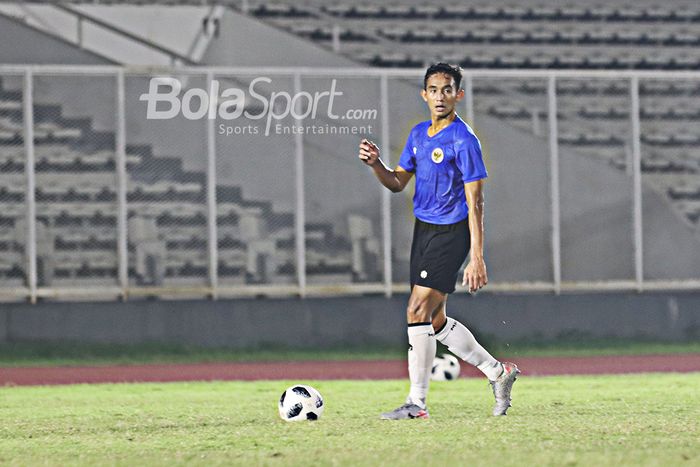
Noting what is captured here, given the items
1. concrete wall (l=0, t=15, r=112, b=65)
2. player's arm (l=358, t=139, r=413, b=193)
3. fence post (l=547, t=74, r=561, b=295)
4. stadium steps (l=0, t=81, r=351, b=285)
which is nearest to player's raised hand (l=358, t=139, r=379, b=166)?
player's arm (l=358, t=139, r=413, b=193)

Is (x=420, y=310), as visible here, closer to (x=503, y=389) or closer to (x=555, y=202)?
(x=503, y=389)

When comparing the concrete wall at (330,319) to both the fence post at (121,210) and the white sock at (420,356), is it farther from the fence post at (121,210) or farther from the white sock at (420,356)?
the white sock at (420,356)

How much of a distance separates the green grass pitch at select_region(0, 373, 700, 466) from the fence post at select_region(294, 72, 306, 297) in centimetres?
439

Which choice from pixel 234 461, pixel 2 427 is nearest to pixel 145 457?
pixel 234 461

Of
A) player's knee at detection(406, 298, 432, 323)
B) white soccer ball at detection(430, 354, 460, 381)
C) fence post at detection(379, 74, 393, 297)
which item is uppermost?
fence post at detection(379, 74, 393, 297)

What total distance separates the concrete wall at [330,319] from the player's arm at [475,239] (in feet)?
25.8

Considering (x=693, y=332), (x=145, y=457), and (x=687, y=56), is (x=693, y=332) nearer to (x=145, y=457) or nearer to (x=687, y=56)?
(x=687, y=56)

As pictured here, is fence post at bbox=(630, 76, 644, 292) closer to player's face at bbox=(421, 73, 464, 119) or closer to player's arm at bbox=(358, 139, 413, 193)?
player's arm at bbox=(358, 139, 413, 193)

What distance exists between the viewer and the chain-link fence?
14.8m

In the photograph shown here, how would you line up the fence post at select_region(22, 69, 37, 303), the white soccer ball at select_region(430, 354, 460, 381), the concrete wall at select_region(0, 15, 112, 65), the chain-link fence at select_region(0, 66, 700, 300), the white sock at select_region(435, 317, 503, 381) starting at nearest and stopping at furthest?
1. the white sock at select_region(435, 317, 503, 381)
2. the white soccer ball at select_region(430, 354, 460, 381)
3. the fence post at select_region(22, 69, 37, 303)
4. the chain-link fence at select_region(0, 66, 700, 300)
5. the concrete wall at select_region(0, 15, 112, 65)

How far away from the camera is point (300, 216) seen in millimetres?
15297

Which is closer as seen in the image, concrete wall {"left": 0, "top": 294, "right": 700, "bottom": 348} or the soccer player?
the soccer player

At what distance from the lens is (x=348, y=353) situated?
15383mm

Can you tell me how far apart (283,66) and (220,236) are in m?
4.43
